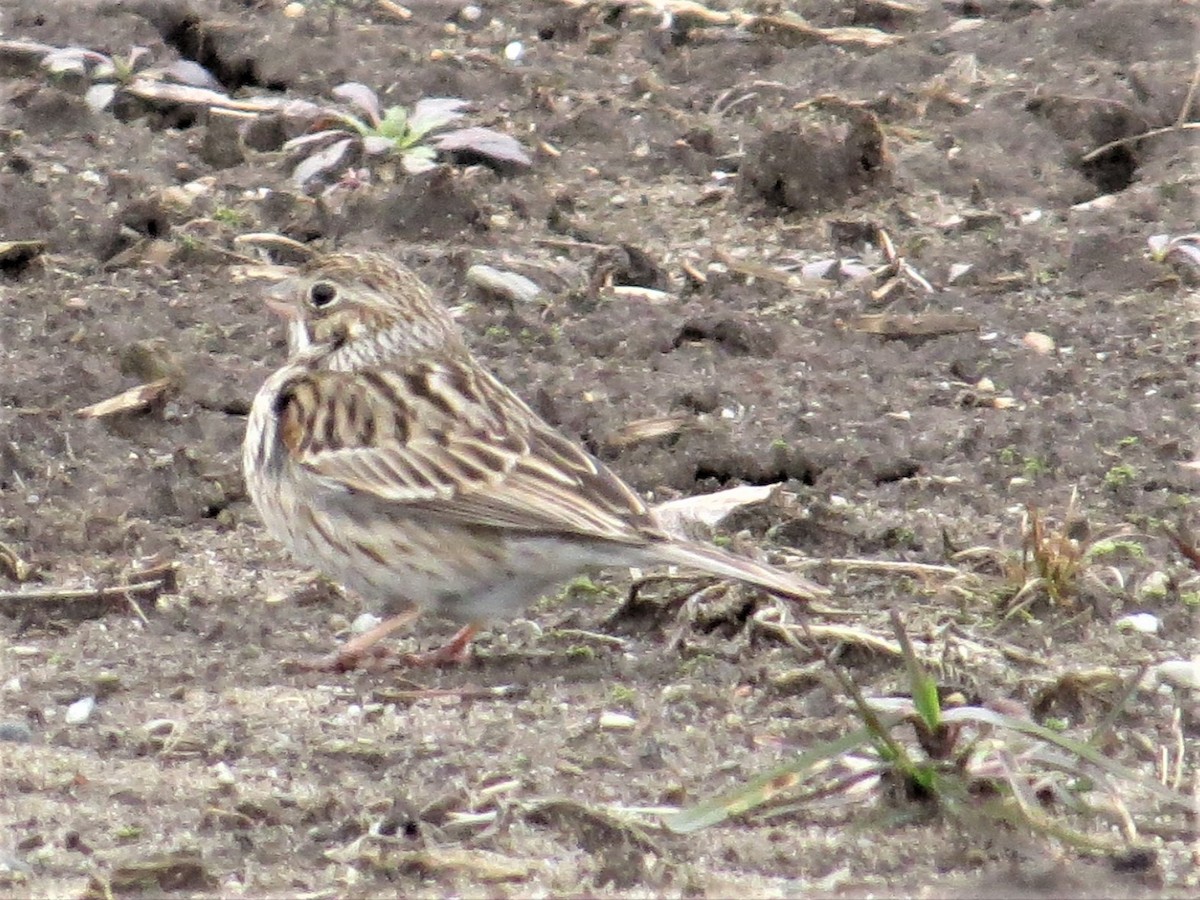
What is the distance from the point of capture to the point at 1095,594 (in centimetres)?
609

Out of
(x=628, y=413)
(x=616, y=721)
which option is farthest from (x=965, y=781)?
(x=628, y=413)

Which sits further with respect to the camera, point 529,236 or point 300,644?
point 529,236

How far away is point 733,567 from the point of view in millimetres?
5727

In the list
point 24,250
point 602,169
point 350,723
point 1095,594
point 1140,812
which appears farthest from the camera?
point 602,169

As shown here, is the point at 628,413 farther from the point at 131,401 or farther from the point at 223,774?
the point at 223,774

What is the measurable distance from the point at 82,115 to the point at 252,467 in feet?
10.9

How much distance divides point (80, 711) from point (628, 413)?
92.6 inches

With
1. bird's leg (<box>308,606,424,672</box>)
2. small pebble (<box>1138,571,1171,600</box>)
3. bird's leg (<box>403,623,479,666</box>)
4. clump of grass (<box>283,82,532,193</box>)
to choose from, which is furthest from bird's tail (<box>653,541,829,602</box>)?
clump of grass (<box>283,82,532,193</box>)

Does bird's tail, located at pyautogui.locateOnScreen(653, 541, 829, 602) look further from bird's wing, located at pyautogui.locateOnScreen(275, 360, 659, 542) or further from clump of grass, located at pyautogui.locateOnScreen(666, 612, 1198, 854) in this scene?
clump of grass, located at pyautogui.locateOnScreen(666, 612, 1198, 854)

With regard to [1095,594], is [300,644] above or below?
below

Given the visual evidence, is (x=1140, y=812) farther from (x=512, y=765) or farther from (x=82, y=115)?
(x=82, y=115)

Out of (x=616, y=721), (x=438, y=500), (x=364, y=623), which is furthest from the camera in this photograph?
(x=364, y=623)

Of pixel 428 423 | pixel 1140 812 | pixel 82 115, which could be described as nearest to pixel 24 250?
pixel 82 115

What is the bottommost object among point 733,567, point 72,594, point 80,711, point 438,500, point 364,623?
point 364,623
